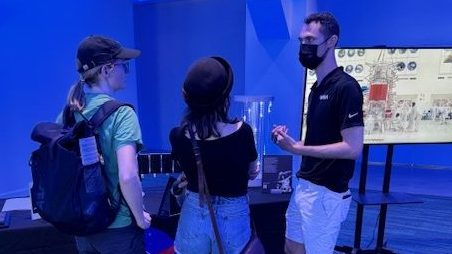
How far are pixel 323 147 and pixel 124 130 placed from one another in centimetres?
83

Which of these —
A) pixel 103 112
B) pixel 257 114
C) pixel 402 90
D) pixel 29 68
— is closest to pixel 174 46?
pixel 29 68

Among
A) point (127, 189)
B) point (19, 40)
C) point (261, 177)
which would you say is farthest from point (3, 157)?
point (127, 189)

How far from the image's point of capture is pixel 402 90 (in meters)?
2.23

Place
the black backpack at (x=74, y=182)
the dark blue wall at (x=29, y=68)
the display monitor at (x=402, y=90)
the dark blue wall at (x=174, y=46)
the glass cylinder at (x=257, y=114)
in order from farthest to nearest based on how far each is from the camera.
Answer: the dark blue wall at (x=174, y=46)
the dark blue wall at (x=29, y=68)
the glass cylinder at (x=257, y=114)
the display monitor at (x=402, y=90)
the black backpack at (x=74, y=182)

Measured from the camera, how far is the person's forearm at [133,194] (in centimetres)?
122

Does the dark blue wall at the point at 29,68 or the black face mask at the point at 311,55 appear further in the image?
the dark blue wall at the point at 29,68

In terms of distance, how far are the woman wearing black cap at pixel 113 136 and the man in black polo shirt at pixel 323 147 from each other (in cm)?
71

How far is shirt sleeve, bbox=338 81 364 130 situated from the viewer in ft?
4.84

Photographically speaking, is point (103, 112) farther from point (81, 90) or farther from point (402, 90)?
point (402, 90)

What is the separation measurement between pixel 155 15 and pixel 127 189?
4770mm

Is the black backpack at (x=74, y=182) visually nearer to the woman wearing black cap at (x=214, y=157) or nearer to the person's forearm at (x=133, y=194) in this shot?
the person's forearm at (x=133, y=194)

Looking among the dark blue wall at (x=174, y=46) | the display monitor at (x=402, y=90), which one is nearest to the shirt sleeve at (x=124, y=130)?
the display monitor at (x=402, y=90)

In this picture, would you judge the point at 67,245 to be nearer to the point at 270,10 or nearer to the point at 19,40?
the point at 270,10

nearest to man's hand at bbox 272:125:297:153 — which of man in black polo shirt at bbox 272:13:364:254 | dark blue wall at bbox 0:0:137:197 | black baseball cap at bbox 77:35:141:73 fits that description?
man in black polo shirt at bbox 272:13:364:254
